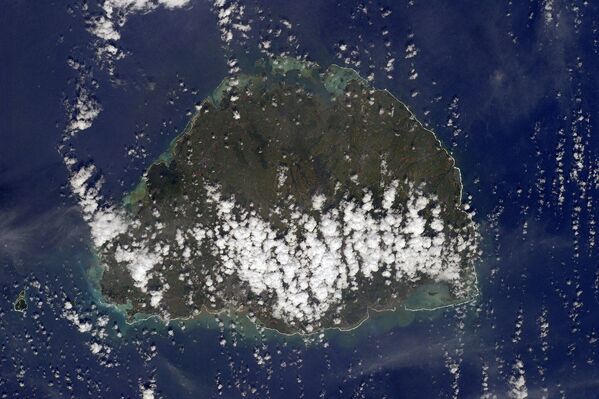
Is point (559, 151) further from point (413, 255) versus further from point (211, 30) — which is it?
point (211, 30)

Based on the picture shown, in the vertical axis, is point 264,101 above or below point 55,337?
above

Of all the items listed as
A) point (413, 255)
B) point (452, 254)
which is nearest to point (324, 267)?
point (413, 255)

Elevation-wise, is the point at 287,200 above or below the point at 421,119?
below

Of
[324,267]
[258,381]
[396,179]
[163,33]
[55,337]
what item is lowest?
[258,381]
